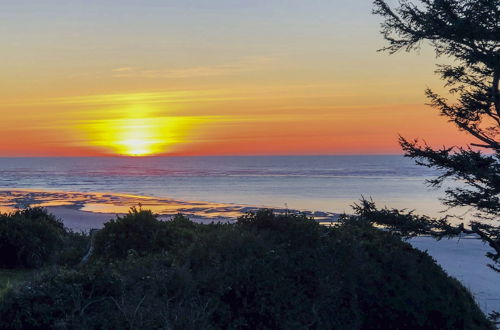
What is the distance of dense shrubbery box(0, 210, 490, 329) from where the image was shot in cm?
802

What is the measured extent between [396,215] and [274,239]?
5.69 metres

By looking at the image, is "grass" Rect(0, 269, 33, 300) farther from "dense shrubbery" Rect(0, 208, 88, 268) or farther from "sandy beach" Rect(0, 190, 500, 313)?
"sandy beach" Rect(0, 190, 500, 313)

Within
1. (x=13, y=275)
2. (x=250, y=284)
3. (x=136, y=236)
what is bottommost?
(x=13, y=275)

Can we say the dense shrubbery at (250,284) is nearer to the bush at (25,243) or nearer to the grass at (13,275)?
the grass at (13,275)

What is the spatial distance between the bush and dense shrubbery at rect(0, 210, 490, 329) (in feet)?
8.41

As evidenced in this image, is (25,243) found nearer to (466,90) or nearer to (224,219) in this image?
(466,90)

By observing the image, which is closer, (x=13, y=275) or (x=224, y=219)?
(x=13, y=275)

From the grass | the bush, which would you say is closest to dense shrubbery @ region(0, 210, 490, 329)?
the grass

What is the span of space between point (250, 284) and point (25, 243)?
23.6 feet

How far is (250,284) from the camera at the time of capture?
9.41m

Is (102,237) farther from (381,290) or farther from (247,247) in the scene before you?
(381,290)

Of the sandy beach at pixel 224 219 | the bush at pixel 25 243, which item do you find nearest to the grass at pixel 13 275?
the bush at pixel 25 243

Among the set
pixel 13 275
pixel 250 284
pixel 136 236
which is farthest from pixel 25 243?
pixel 250 284

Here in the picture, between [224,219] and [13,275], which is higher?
[224,219]
